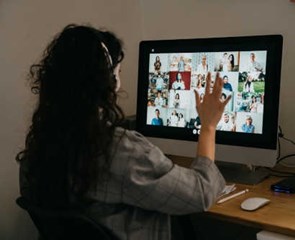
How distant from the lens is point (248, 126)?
154cm

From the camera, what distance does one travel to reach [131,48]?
2.21 meters

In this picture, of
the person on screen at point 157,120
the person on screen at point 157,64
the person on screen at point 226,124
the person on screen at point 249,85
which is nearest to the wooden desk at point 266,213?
the person on screen at point 226,124

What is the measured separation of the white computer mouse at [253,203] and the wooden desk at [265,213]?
0.04ft

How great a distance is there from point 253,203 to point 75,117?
599 millimetres

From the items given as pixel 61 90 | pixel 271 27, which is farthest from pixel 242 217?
pixel 271 27

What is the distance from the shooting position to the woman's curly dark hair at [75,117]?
1.04 meters

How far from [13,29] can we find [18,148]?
0.45m

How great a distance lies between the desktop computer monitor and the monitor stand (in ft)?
0.28

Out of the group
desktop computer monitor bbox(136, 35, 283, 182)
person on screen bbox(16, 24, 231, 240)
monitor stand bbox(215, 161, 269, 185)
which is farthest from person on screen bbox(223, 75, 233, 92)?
person on screen bbox(16, 24, 231, 240)

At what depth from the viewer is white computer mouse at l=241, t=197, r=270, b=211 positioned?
50.8 inches

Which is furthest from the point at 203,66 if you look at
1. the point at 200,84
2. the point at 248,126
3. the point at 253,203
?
the point at 253,203

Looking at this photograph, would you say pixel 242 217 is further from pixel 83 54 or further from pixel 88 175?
pixel 83 54

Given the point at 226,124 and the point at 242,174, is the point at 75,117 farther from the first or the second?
the point at 242,174

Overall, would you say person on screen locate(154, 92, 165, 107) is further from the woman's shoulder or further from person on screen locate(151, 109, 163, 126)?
the woman's shoulder
